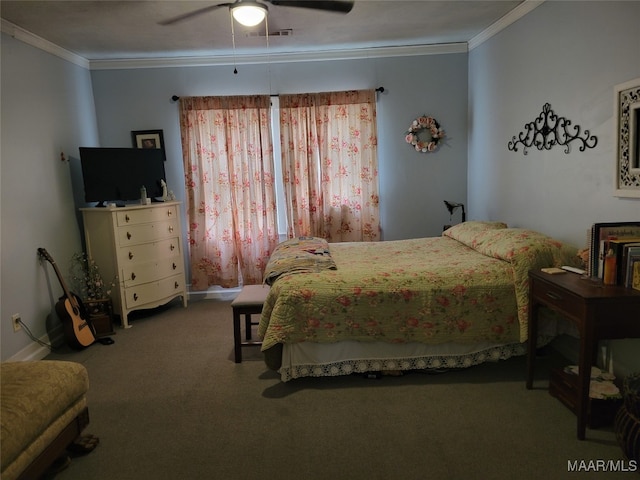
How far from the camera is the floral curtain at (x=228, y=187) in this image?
4.76 metres

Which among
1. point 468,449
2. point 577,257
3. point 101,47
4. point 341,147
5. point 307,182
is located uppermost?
point 101,47

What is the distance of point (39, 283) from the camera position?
3.58m

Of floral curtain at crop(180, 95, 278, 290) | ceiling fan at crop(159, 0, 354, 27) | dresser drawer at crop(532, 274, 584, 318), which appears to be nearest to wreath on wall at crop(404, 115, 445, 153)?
floral curtain at crop(180, 95, 278, 290)

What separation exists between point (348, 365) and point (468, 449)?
923 mm

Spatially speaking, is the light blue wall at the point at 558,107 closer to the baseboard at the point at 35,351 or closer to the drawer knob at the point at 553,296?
the drawer knob at the point at 553,296

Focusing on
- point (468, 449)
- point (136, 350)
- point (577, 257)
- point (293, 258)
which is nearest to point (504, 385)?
point (468, 449)

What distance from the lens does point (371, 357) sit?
112 inches

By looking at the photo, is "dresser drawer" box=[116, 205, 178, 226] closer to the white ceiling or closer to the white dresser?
the white dresser

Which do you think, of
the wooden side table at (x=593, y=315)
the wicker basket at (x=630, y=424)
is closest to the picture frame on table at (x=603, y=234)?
the wooden side table at (x=593, y=315)

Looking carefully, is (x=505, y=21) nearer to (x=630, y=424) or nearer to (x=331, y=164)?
(x=331, y=164)

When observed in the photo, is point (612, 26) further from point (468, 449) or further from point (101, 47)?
point (101, 47)

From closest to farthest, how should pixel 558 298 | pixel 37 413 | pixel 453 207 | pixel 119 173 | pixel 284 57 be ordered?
pixel 37 413, pixel 558 298, pixel 119 173, pixel 453 207, pixel 284 57

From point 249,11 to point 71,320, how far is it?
9.10ft

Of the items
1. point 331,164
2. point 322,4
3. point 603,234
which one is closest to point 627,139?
point 603,234
